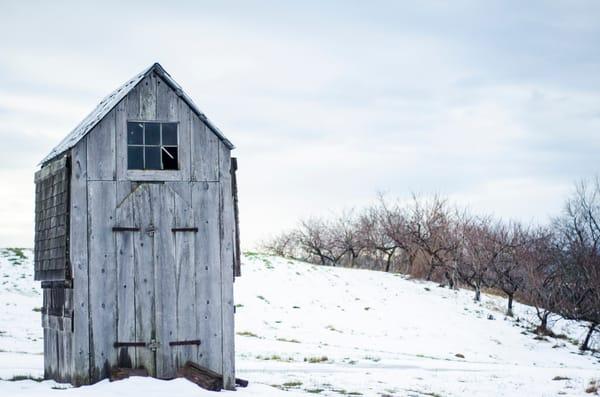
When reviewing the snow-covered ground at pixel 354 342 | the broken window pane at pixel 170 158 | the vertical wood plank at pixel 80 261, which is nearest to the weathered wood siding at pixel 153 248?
the vertical wood plank at pixel 80 261

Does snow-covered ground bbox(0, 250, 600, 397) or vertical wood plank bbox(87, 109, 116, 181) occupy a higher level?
vertical wood plank bbox(87, 109, 116, 181)

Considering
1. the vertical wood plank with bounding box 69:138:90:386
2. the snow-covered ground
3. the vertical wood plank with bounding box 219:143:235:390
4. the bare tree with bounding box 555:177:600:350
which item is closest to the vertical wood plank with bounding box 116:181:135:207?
the vertical wood plank with bounding box 69:138:90:386

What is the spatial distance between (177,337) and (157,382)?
2.90 feet

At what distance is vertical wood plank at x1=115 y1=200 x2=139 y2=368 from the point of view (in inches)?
548

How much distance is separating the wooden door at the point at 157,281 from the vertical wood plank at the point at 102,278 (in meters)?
0.14

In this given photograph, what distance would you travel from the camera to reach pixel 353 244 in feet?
186

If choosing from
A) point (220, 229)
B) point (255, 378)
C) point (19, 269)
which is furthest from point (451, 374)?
point (19, 269)

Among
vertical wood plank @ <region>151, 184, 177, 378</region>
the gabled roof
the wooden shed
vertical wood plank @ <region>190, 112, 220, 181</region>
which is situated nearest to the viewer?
the wooden shed

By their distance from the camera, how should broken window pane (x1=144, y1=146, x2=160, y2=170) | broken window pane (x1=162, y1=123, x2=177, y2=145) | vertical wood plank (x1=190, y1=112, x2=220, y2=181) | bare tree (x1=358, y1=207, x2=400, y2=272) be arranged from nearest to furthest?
1. broken window pane (x1=144, y1=146, x2=160, y2=170)
2. broken window pane (x1=162, y1=123, x2=177, y2=145)
3. vertical wood plank (x1=190, y1=112, x2=220, y2=181)
4. bare tree (x1=358, y1=207, x2=400, y2=272)

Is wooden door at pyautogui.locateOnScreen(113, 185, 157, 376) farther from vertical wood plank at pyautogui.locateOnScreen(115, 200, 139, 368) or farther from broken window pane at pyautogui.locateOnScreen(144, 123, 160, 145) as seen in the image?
broken window pane at pyautogui.locateOnScreen(144, 123, 160, 145)

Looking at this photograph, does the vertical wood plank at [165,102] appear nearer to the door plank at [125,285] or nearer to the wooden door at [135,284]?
the wooden door at [135,284]

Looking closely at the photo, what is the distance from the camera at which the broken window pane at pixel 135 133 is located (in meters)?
14.3

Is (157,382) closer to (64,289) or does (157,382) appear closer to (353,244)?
(64,289)

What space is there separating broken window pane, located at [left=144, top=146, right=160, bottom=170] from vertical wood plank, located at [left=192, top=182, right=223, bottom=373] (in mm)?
763
